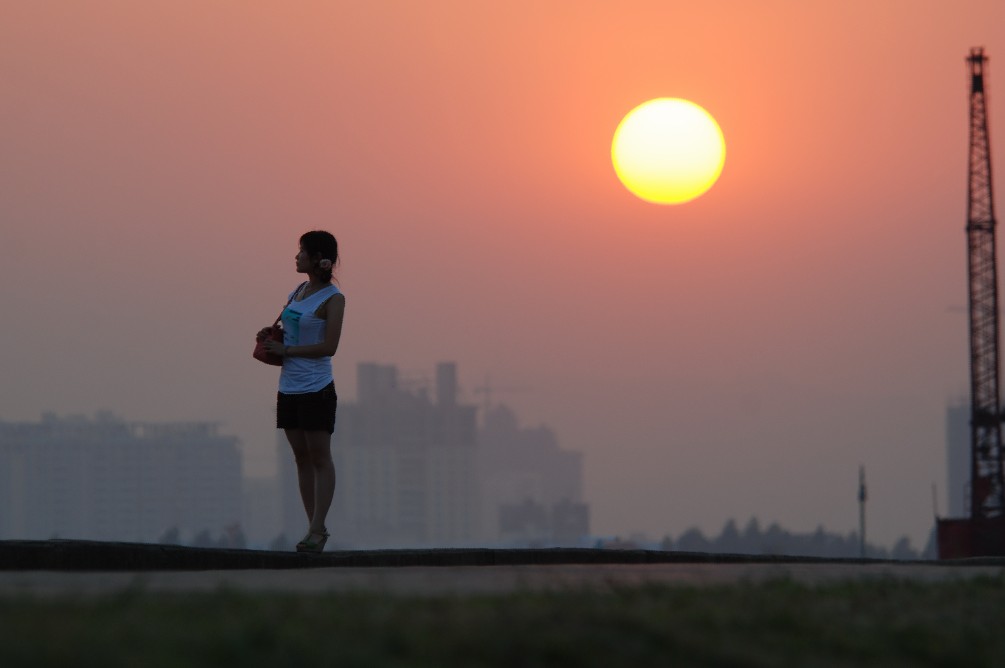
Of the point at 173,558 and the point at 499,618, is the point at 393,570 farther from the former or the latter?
the point at 499,618

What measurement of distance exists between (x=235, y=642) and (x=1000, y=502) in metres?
91.9

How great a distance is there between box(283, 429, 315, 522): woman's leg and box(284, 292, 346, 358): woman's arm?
45cm

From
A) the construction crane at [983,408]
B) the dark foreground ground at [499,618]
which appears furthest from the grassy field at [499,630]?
the construction crane at [983,408]

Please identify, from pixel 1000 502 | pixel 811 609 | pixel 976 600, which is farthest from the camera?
pixel 1000 502

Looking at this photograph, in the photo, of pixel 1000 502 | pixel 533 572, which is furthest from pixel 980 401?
pixel 533 572

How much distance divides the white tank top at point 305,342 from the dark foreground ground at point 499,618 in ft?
7.02

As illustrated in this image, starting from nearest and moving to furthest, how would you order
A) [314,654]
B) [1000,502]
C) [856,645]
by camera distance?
[314,654], [856,645], [1000,502]

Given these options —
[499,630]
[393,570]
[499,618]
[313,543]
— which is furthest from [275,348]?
[499,630]

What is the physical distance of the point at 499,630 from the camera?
5.65 meters

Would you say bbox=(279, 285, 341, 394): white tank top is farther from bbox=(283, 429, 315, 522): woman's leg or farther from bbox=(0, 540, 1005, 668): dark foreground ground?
bbox=(0, 540, 1005, 668): dark foreground ground

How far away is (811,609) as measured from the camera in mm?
6816

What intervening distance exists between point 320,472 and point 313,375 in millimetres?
560

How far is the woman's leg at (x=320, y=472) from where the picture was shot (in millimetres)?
10789

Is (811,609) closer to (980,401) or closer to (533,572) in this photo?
(533,572)
